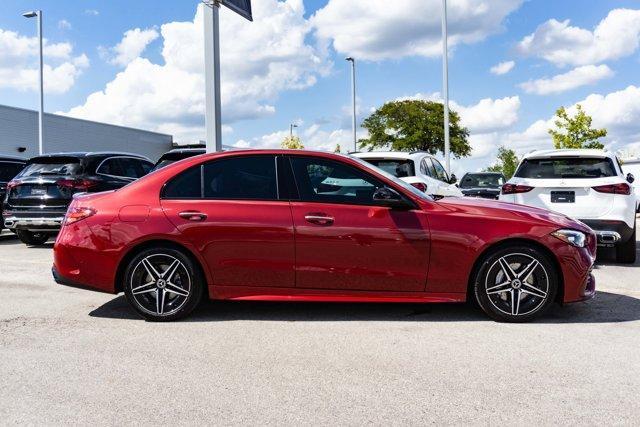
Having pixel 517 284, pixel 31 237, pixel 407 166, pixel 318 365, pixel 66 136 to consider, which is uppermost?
pixel 66 136

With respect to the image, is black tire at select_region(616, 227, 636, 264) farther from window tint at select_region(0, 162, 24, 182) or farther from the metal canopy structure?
window tint at select_region(0, 162, 24, 182)

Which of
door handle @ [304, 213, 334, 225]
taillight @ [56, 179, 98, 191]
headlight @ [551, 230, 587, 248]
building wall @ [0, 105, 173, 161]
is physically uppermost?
building wall @ [0, 105, 173, 161]

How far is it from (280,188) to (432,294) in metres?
1.58

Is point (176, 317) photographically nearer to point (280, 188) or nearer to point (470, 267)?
point (280, 188)

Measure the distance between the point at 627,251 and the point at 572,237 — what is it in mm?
4126

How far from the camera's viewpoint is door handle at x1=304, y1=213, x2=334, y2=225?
508 cm

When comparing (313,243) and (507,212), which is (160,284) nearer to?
(313,243)

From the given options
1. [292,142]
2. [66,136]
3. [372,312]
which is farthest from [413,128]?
[372,312]

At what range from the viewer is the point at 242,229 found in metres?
5.15

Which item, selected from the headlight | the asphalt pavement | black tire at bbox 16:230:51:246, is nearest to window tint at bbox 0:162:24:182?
black tire at bbox 16:230:51:246

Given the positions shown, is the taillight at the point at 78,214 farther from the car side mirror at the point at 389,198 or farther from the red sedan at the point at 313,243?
the car side mirror at the point at 389,198

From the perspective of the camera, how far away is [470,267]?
16.7ft

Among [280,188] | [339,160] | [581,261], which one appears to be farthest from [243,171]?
[581,261]

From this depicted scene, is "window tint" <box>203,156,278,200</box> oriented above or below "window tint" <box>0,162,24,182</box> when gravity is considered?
below
